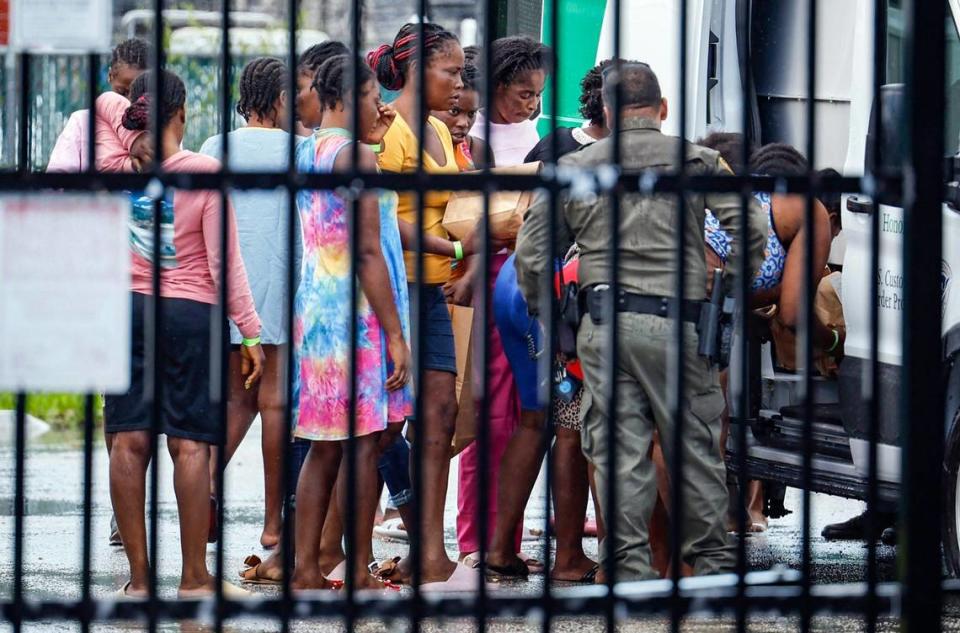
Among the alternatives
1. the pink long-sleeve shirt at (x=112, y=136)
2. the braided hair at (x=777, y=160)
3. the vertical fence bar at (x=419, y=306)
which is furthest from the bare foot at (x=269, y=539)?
the vertical fence bar at (x=419, y=306)

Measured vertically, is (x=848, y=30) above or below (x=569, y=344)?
above

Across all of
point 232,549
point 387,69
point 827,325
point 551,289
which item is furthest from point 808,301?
point 232,549

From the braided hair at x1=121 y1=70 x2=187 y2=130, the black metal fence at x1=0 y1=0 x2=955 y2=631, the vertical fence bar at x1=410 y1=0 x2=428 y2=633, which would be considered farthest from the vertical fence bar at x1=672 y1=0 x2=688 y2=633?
the braided hair at x1=121 y1=70 x2=187 y2=130

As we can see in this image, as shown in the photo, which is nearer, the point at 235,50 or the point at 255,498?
the point at 255,498

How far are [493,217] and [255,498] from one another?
3695 millimetres

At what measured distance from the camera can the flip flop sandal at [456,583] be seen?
18.9ft

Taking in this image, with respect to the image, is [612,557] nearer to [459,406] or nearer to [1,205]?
[1,205]

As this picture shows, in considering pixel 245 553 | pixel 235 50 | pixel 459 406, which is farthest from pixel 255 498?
pixel 235 50

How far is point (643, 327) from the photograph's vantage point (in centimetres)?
554

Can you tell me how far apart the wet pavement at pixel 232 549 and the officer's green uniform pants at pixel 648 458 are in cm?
22

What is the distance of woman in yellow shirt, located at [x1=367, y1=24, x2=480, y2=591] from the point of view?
607 centimetres

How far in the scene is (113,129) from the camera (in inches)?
225

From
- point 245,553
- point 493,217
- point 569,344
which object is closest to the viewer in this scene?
point 569,344

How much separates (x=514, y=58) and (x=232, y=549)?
7.54 feet
